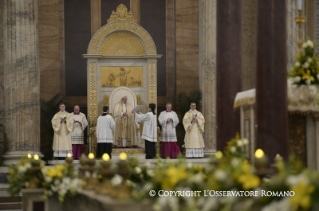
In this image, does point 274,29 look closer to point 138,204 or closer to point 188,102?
point 138,204

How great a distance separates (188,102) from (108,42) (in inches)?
122

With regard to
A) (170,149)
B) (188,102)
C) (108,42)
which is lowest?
(170,149)

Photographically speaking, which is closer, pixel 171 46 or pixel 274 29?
pixel 274 29

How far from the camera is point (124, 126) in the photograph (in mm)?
20422

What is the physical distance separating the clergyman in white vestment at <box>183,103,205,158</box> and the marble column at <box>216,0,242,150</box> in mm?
10019

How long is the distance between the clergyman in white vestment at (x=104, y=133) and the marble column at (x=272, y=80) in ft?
38.6

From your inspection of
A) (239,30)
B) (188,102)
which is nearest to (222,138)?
(239,30)

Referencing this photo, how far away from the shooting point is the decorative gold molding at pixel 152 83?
20.9 meters

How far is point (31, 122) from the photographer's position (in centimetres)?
1888

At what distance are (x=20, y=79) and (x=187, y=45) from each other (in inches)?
249

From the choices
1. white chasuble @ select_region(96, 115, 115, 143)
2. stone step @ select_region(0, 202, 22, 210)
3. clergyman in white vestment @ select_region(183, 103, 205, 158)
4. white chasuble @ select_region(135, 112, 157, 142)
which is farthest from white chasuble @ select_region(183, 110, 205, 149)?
stone step @ select_region(0, 202, 22, 210)

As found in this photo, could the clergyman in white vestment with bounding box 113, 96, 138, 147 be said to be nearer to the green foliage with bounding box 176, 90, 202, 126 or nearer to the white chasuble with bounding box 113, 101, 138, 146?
the white chasuble with bounding box 113, 101, 138, 146

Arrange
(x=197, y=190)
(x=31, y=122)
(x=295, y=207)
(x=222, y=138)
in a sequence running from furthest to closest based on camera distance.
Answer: (x=31, y=122) < (x=222, y=138) < (x=197, y=190) < (x=295, y=207)

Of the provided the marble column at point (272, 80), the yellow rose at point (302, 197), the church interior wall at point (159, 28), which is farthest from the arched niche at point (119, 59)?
the yellow rose at point (302, 197)
